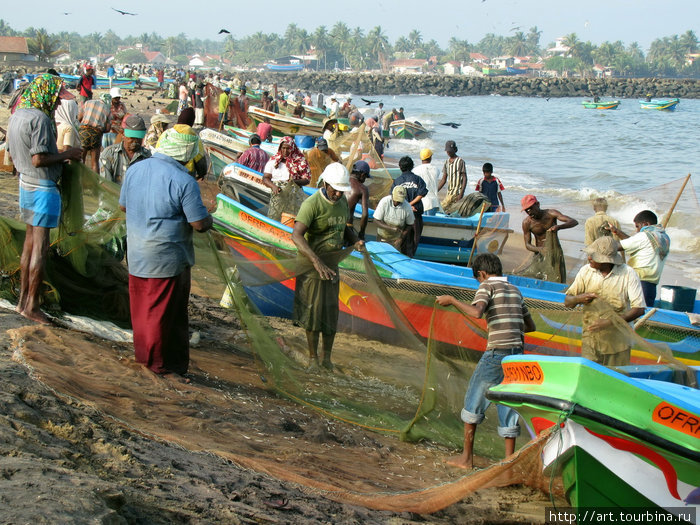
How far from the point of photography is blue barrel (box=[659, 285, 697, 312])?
8.40m

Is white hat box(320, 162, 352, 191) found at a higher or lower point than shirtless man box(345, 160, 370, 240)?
higher

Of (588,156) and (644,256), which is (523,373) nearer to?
(644,256)

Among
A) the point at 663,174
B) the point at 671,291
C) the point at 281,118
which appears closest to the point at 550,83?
the point at 663,174

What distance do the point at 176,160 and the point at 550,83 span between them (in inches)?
4065

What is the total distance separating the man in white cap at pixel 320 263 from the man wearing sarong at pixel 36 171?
1.89 m

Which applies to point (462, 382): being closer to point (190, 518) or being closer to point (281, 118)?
point (190, 518)

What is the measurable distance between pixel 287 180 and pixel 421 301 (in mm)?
3847

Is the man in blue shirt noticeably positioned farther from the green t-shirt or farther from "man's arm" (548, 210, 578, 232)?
the green t-shirt

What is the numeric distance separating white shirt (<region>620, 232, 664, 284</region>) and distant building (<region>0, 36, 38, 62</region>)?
236 feet

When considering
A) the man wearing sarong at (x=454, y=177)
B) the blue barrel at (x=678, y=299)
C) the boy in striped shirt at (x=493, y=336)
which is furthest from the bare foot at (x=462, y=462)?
the man wearing sarong at (x=454, y=177)

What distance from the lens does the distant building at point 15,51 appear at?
6894 cm

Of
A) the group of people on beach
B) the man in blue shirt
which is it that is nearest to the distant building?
the man in blue shirt

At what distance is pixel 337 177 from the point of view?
5.97 meters

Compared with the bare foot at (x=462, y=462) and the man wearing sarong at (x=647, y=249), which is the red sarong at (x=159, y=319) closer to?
the bare foot at (x=462, y=462)
